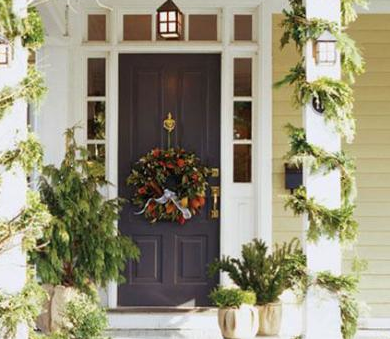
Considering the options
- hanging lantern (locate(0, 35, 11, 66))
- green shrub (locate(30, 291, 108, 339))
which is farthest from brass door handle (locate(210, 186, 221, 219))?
hanging lantern (locate(0, 35, 11, 66))

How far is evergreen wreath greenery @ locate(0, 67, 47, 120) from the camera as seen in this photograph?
398cm

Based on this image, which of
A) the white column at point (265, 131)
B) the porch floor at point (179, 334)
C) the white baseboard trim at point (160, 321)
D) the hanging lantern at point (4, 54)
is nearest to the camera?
the hanging lantern at point (4, 54)

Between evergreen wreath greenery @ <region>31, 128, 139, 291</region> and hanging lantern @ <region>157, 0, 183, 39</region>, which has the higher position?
hanging lantern @ <region>157, 0, 183, 39</region>

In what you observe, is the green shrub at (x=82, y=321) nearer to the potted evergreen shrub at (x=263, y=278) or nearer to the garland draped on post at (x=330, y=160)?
the potted evergreen shrub at (x=263, y=278)

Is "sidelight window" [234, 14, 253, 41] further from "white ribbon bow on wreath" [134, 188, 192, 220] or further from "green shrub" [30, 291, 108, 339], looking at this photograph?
"green shrub" [30, 291, 108, 339]

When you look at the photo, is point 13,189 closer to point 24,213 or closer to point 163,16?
point 24,213

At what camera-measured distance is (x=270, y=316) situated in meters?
5.77

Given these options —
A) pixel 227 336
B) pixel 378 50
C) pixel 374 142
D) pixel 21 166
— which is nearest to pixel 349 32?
pixel 378 50

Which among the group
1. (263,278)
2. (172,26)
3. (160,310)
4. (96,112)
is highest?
(172,26)

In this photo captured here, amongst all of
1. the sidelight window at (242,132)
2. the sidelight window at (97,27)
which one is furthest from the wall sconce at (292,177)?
the sidelight window at (97,27)

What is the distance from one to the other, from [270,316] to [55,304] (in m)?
1.55

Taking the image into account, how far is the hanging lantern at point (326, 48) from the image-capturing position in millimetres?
4219

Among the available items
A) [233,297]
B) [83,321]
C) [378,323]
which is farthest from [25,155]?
[378,323]

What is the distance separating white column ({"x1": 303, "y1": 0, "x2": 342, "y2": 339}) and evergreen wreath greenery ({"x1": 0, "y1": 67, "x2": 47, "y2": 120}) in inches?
55.7
